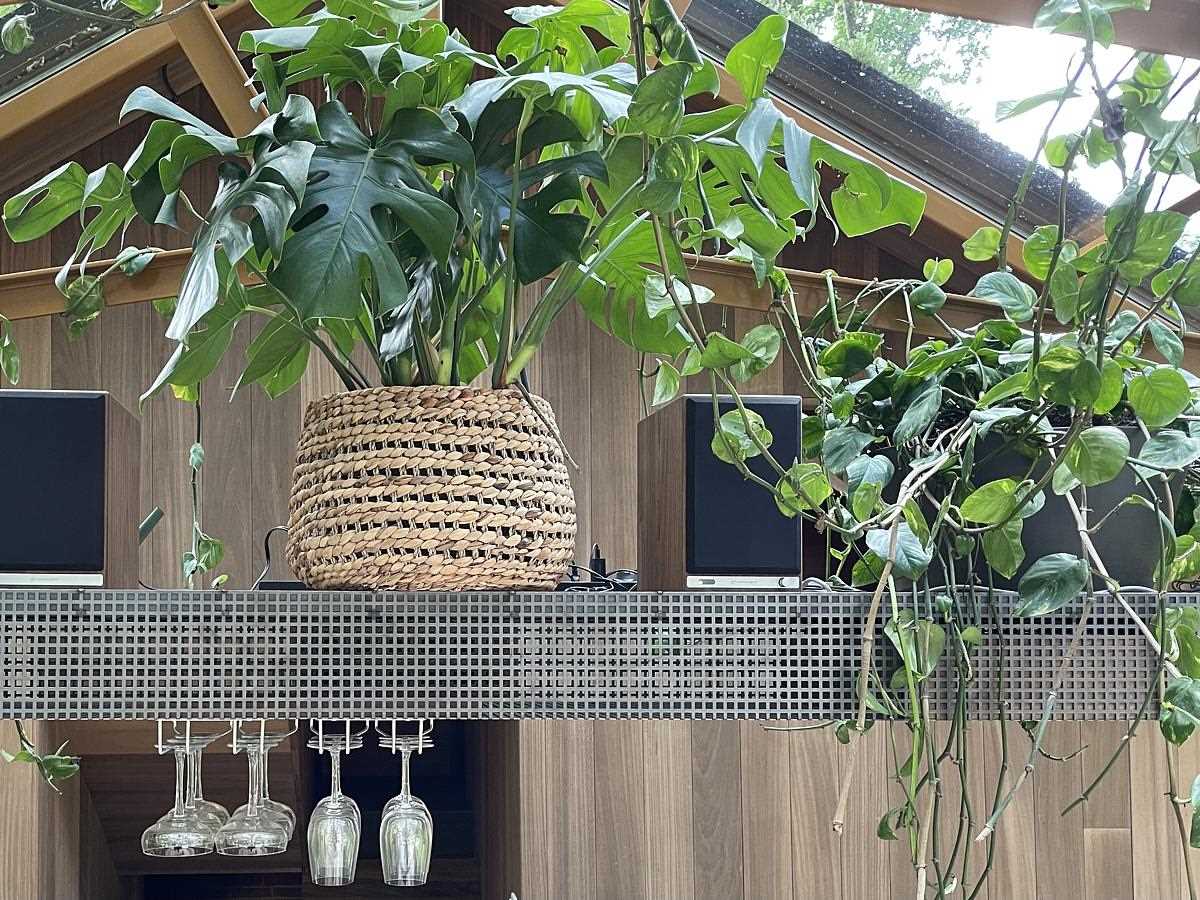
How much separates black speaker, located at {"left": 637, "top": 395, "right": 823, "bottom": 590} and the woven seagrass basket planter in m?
0.14

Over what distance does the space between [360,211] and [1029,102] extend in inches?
15.2

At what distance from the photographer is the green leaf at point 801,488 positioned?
0.83 metres

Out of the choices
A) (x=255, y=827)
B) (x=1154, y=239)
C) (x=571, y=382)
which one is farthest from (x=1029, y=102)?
(x=571, y=382)

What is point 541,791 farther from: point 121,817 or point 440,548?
point 440,548

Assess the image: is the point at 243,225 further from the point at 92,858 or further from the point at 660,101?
the point at 92,858

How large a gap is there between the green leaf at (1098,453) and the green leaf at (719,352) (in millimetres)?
198

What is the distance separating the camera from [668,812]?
3449mm

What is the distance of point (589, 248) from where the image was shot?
34.8 inches

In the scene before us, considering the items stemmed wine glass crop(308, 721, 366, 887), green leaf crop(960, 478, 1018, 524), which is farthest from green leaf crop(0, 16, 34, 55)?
stemmed wine glass crop(308, 721, 366, 887)

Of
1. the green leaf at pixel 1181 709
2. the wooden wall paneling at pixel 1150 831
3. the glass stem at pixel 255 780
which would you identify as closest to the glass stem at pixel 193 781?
the glass stem at pixel 255 780

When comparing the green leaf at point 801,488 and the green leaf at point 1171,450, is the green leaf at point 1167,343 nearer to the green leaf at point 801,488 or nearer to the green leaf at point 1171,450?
the green leaf at point 1171,450

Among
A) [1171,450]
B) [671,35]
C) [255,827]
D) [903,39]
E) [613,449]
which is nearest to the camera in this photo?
[671,35]

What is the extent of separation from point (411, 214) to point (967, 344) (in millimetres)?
433

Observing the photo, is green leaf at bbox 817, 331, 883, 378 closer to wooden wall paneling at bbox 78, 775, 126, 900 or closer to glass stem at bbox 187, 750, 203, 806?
glass stem at bbox 187, 750, 203, 806
